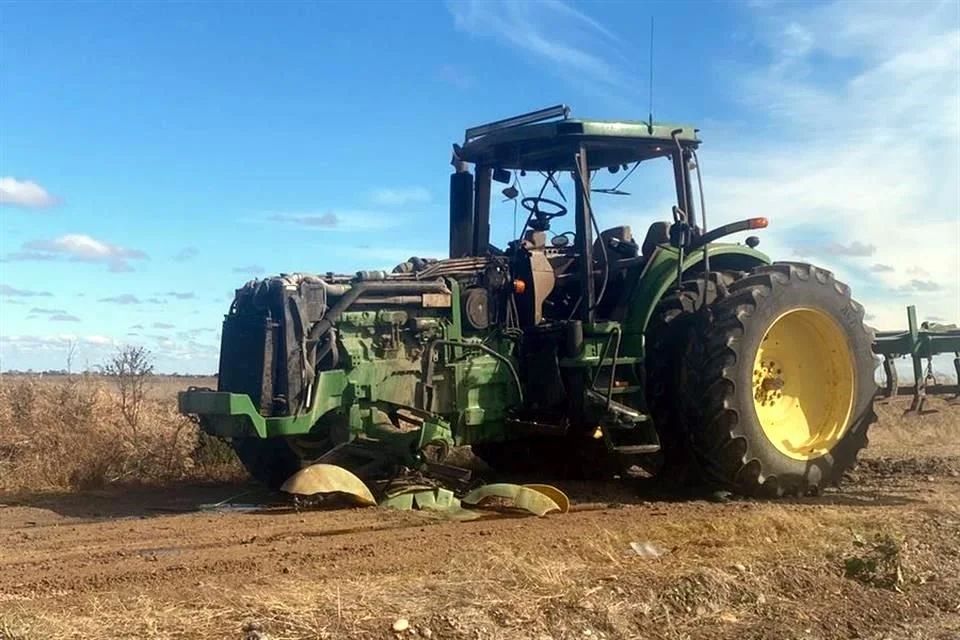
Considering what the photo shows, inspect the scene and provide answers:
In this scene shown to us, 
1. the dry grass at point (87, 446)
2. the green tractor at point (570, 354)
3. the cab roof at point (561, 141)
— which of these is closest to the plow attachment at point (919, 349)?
the green tractor at point (570, 354)

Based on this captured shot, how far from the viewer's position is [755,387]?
8.39 meters

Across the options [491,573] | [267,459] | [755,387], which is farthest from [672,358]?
[491,573]

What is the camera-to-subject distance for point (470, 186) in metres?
9.56

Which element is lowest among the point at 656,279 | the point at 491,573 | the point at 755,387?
the point at 491,573

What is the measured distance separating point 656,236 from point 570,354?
1.47 m

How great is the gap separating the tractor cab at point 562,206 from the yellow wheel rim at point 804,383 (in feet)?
3.94

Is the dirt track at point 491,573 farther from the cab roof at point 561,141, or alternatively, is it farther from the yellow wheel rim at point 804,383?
the cab roof at point 561,141

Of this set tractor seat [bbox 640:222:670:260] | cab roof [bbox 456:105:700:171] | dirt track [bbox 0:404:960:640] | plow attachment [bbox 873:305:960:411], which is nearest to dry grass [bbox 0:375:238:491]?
dirt track [bbox 0:404:960:640]

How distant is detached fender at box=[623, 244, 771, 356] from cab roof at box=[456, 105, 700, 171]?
1018 mm

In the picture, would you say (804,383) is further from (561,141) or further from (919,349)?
(561,141)

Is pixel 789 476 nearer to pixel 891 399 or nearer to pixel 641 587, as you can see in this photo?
pixel 891 399

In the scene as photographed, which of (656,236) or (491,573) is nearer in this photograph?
(491,573)

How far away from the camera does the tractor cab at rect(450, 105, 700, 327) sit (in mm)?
8641

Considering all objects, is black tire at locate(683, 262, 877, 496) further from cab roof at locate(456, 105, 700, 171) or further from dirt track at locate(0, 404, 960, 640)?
cab roof at locate(456, 105, 700, 171)
